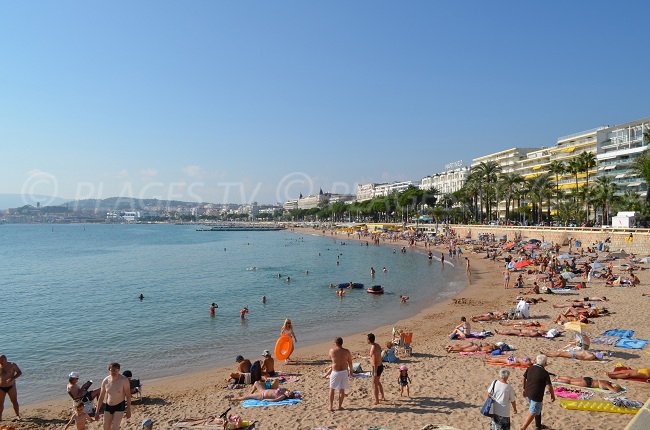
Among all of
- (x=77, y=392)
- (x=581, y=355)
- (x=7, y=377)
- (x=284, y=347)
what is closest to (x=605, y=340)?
(x=581, y=355)

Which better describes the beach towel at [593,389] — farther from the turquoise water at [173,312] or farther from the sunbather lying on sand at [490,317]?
the turquoise water at [173,312]

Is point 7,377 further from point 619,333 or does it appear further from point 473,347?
point 619,333

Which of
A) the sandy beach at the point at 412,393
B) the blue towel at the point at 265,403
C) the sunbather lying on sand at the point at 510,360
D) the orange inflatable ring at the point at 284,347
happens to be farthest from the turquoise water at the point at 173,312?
the sunbather lying on sand at the point at 510,360

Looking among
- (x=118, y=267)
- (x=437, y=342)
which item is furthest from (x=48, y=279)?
(x=437, y=342)

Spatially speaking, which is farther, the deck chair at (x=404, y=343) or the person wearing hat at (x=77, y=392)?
the deck chair at (x=404, y=343)

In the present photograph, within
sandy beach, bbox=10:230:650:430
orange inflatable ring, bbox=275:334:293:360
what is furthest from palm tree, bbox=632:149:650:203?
orange inflatable ring, bbox=275:334:293:360

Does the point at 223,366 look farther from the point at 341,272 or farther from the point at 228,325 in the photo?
the point at 341,272

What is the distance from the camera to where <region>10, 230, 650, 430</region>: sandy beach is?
826 centimetres

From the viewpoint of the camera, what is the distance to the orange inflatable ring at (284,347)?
13.5 metres

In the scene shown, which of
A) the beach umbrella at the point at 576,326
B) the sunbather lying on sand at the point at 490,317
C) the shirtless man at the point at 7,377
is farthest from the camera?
the sunbather lying on sand at the point at 490,317

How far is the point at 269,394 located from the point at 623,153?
64588 mm

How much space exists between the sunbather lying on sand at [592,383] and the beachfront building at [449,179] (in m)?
124

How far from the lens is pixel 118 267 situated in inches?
1882

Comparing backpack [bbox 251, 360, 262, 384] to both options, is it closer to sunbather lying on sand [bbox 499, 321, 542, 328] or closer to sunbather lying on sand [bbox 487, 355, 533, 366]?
sunbather lying on sand [bbox 487, 355, 533, 366]
